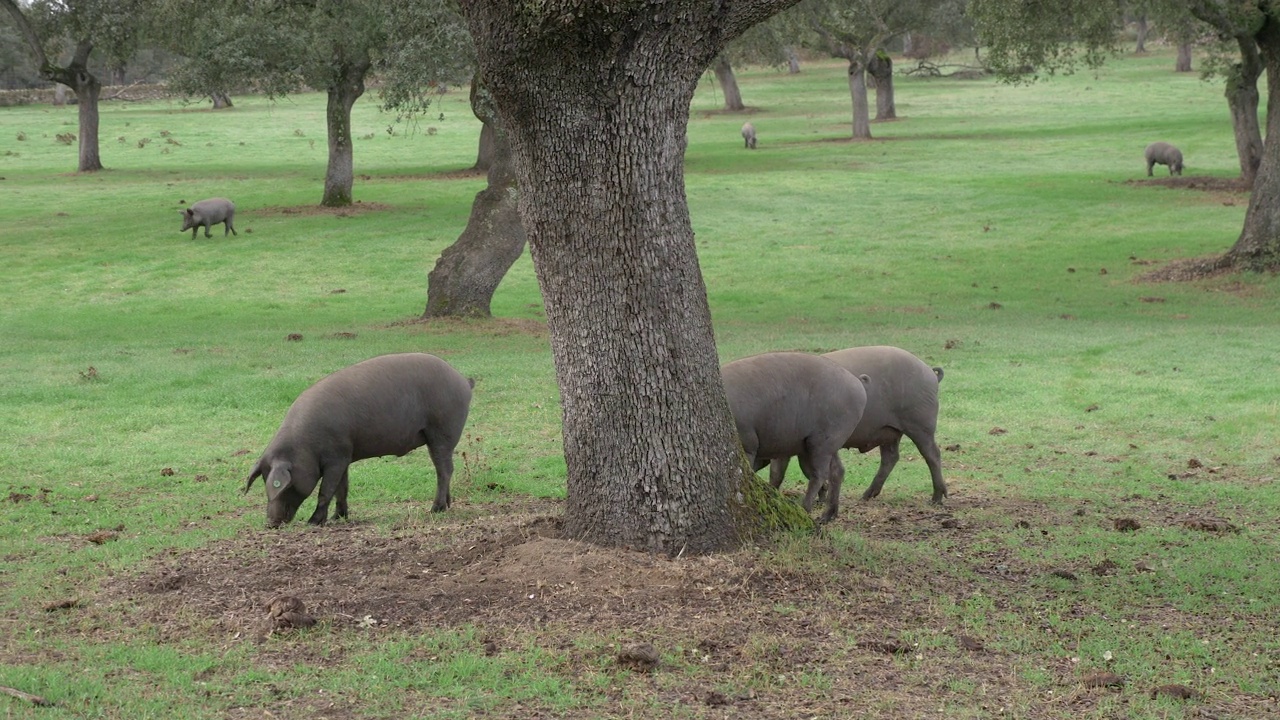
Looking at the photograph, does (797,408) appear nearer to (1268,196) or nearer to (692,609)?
(692,609)

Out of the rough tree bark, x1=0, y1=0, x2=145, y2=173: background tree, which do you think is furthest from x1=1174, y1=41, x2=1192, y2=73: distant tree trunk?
the rough tree bark

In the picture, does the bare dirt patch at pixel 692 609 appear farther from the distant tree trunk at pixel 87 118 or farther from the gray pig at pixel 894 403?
the distant tree trunk at pixel 87 118

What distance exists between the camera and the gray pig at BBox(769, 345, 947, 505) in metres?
10.1

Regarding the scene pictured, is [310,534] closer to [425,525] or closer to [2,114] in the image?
[425,525]

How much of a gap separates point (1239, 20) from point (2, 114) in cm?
7321

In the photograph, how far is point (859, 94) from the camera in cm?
5425

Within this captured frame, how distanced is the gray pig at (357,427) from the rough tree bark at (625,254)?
2691mm

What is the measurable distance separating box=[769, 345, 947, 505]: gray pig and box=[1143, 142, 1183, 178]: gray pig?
1396 inches

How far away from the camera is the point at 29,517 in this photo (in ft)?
32.0

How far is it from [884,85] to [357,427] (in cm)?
5838

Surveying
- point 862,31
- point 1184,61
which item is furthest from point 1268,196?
point 1184,61

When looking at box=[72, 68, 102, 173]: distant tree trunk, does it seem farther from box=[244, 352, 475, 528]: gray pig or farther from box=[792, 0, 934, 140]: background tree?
box=[244, 352, 475, 528]: gray pig

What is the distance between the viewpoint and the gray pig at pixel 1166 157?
1642 inches

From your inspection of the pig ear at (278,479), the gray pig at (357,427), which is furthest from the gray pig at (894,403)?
the pig ear at (278,479)
